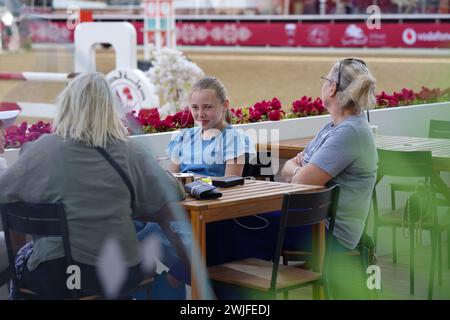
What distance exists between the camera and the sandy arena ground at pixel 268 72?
14.8 meters

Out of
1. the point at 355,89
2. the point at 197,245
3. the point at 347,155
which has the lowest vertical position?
the point at 197,245

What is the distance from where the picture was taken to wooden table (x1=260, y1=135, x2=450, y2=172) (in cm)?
452

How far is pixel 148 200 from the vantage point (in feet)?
10.6

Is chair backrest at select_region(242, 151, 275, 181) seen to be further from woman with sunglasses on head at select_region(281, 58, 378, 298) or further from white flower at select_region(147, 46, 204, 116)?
white flower at select_region(147, 46, 204, 116)

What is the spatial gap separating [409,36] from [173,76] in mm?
13356

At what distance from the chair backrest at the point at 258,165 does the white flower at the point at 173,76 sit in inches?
201

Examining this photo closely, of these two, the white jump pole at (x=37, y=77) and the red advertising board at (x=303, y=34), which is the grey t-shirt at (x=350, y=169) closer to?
the white jump pole at (x=37, y=77)

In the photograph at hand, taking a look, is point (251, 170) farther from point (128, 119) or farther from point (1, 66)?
point (1, 66)

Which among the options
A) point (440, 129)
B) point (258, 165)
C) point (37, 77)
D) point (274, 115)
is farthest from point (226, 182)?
point (37, 77)

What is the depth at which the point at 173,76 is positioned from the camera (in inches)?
406

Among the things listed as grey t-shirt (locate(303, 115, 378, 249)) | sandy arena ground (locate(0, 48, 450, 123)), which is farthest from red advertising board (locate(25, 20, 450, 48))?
grey t-shirt (locate(303, 115, 378, 249))

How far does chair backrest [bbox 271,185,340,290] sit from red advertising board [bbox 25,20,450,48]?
17.9 metres

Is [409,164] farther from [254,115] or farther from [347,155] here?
[254,115]
